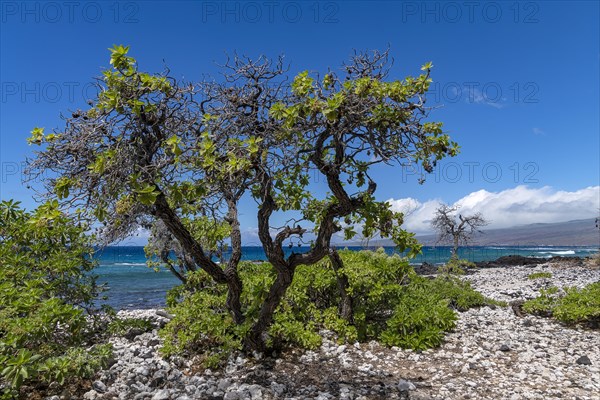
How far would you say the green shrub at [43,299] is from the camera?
579 cm

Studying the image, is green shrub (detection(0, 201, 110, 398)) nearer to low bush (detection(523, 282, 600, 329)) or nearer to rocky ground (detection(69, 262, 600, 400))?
rocky ground (detection(69, 262, 600, 400))

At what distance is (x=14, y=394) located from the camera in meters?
6.09

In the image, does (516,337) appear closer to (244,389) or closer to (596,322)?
(596,322)

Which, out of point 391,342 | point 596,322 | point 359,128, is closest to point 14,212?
point 359,128

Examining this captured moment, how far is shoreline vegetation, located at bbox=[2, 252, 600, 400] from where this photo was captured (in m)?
6.60

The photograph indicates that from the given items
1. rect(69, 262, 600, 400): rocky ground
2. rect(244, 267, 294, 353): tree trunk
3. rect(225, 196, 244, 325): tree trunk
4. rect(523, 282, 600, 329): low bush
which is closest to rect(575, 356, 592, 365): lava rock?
rect(69, 262, 600, 400): rocky ground

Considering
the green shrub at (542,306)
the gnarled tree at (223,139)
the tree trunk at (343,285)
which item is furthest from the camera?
the green shrub at (542,306)

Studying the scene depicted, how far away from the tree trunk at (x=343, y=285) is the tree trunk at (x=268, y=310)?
186 cm

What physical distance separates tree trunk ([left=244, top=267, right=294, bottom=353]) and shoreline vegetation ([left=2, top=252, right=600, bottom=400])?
0.74ft

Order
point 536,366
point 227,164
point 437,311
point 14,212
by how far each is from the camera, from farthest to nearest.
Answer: point 437,311
point 14,212
point 536,366
point 227,164

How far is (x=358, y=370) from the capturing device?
761 cm

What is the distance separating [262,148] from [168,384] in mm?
4051

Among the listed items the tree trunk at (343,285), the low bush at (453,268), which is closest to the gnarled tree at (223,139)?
the tree trunk at (343,285)

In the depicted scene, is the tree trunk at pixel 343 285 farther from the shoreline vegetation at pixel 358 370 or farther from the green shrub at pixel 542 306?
the green shrub at pixel 542 306
